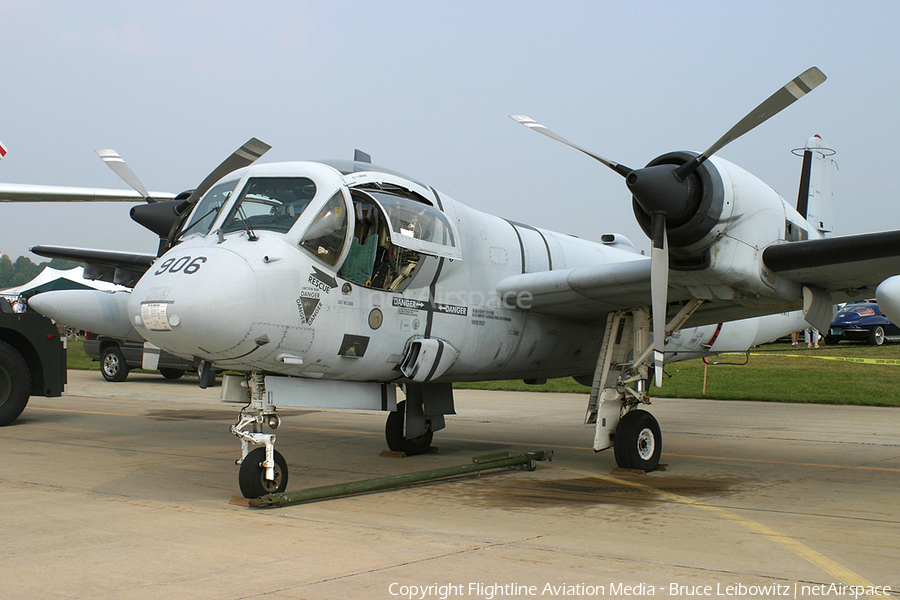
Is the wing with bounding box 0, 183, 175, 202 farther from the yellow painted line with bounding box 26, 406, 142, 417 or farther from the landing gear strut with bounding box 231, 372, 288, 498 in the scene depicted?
the landing gear strut with bounding box 231, 372, 288, 498

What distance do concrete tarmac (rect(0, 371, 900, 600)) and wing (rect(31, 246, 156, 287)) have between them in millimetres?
2760

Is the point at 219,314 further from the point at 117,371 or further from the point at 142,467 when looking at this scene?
the point at 117,371

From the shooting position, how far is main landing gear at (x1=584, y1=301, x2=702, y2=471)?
9.23m

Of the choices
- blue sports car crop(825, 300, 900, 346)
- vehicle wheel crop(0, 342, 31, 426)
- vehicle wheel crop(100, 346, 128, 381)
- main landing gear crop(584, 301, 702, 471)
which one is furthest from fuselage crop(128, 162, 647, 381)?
blue sports car crop(825, 300, 900, 346)

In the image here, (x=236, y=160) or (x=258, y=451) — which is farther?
(x=236, y=160)

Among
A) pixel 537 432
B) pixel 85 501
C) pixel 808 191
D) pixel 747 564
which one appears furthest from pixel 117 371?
pixel 747 564

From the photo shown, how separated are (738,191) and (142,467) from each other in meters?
7.85

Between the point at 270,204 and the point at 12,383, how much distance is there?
26.6ft

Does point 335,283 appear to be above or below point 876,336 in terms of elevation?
below

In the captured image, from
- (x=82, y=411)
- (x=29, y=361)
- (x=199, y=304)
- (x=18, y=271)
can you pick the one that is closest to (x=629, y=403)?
(x=199, y=304)

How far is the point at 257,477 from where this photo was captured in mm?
7027

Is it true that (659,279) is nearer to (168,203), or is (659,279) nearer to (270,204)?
(270,204)

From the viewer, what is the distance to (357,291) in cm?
774

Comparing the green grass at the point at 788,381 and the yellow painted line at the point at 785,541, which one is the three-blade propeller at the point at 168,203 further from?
the green grass at the point at 788,381
